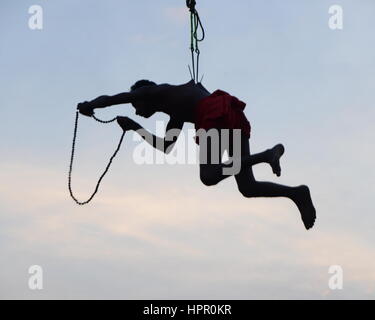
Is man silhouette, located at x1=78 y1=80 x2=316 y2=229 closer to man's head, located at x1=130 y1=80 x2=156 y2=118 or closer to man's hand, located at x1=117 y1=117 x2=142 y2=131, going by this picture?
man's head, located at x1=130 y1=80 x2=156 y2=118

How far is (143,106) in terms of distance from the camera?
9891 millimetres

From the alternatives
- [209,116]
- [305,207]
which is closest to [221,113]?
[209,116]

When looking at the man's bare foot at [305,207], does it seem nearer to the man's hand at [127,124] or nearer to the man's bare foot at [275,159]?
the man's bare foot at [275,159]

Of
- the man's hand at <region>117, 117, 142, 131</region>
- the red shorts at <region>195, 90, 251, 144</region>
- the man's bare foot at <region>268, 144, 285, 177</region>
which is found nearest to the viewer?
the man's bare foot at <region>268, 144, 285, 177</region>

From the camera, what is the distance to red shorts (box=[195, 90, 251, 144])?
9.51 m

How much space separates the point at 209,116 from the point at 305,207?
149 centimetres

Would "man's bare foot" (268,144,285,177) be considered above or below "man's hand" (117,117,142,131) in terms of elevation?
below

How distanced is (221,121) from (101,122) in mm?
1312

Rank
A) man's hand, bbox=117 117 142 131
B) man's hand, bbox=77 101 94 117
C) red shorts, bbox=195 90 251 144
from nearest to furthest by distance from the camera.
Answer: red shorts, bbox=195 90 251 144 < man's hand, bbox=77 101 94 117 < man's hand, bbox=117 117 142 131

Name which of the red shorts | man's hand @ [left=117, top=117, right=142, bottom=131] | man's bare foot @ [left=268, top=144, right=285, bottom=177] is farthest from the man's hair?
man's bare foot @ [left=268, top=144, right=285, bottom=177]

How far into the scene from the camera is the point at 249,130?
994cm

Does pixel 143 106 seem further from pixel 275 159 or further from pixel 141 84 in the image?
pixel 275 159

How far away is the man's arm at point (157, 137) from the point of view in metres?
10.1

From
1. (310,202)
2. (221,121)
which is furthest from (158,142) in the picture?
(310,202)
